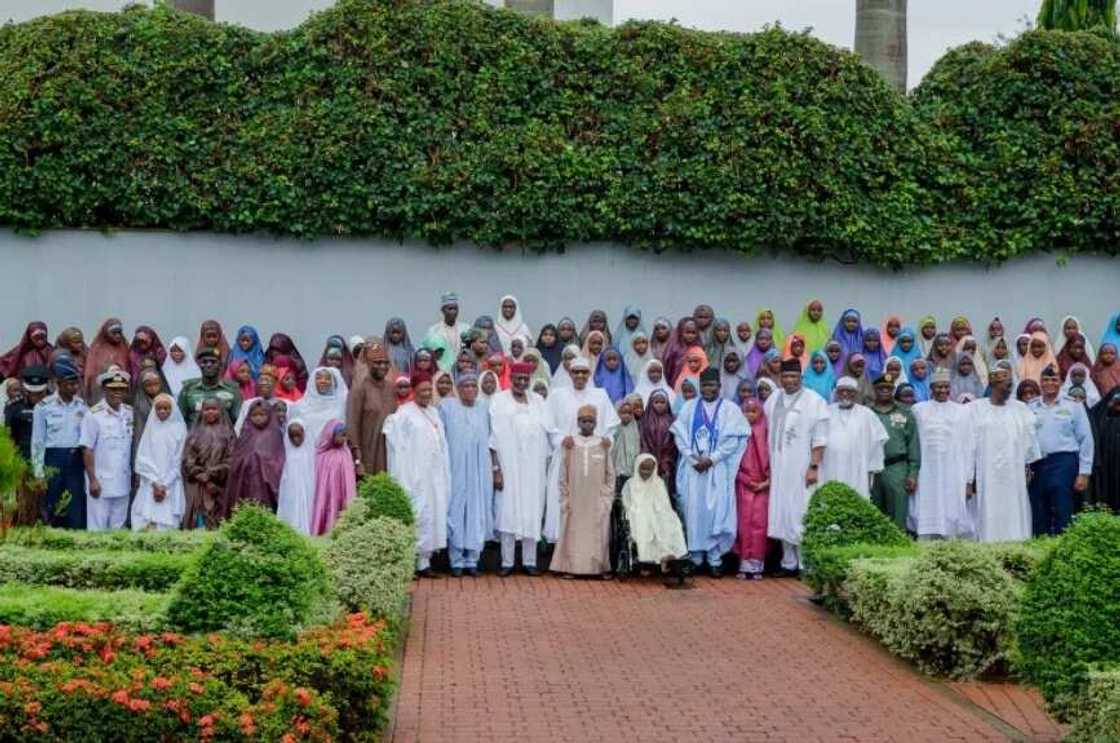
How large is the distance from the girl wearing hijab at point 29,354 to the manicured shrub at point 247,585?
28.0ft

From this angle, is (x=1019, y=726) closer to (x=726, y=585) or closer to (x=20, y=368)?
(x=726, y=585)

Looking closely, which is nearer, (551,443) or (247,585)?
(247,585)

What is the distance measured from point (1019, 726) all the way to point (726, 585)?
5.83 metres

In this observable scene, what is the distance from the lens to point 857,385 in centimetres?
1756

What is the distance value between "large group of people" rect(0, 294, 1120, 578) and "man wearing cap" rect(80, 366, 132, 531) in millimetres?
19

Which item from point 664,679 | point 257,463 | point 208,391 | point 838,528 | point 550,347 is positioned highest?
point 550,347

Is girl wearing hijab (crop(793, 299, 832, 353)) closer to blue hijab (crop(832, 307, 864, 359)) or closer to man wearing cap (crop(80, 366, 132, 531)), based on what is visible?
blue hijab (crop(832, 307, 864, 359))

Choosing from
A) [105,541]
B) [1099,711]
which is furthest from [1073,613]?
[105,541]

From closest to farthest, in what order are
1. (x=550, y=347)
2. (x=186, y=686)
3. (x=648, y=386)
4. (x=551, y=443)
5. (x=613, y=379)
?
1. (x=186, y=686)
2. (x=551, y=443)
3. (x=648, y=386)
4. (x=613, y=379)
5. (x=550, y=347)

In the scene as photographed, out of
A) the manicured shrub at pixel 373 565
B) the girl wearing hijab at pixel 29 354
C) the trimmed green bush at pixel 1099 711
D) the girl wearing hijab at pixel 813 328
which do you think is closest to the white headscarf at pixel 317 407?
the girl wearing hijab at pixel 29 354

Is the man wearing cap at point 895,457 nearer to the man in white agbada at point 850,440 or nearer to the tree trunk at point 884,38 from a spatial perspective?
the man in white agbada at point 850,440

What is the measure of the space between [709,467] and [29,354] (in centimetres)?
684

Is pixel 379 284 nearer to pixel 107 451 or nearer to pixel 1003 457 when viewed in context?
pixel 107 451

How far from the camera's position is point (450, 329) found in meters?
19.0
